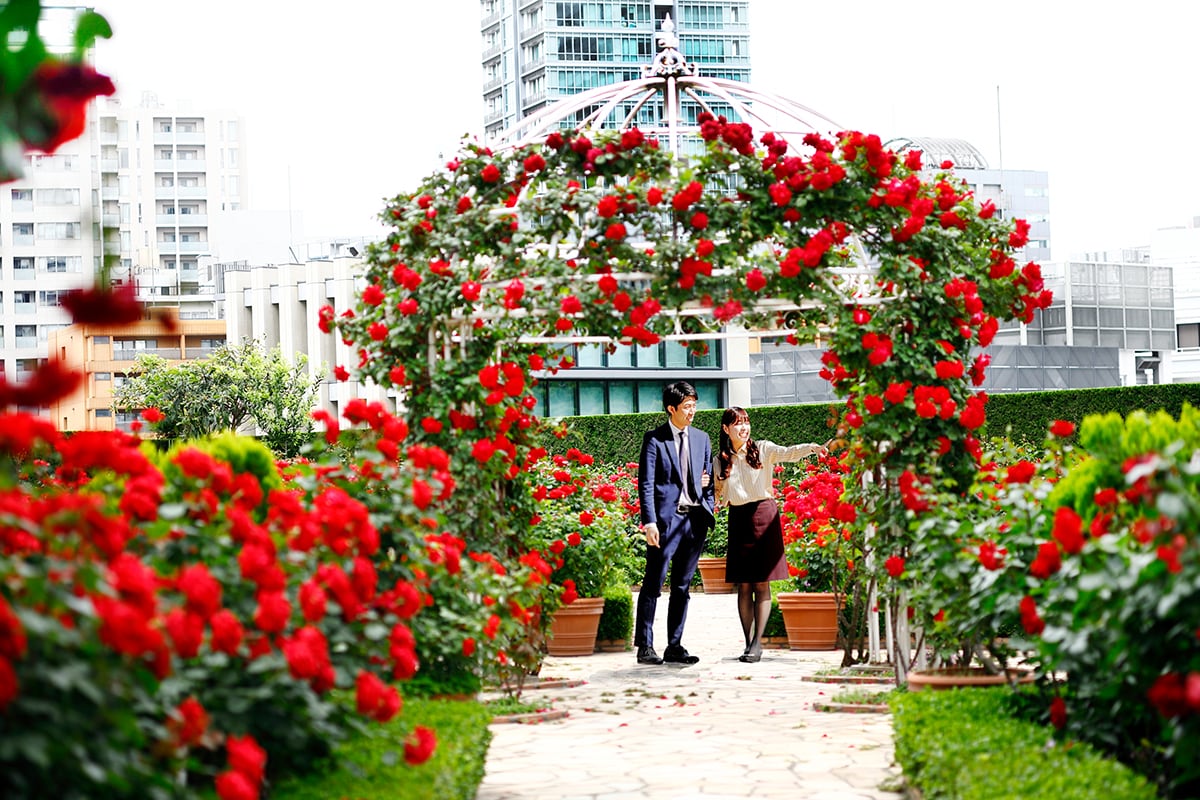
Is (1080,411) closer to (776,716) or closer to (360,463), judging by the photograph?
(776,716)

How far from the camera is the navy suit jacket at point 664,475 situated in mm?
9703

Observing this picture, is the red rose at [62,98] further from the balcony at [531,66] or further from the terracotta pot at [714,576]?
the balcony at [531,66]

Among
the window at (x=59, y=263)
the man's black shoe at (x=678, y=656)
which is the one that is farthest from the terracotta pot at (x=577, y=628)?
the window at (x=59, y=263)

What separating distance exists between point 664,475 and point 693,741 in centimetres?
311

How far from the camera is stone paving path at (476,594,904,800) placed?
571 centimetres

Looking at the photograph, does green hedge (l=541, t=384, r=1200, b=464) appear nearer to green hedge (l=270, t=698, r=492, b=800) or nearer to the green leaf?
green hedge (l=270, t=698, r=492, b=800)

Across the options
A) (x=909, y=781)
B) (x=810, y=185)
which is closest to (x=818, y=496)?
(x=810, y=185)

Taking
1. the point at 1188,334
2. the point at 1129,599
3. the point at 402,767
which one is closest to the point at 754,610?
the point at 402,767

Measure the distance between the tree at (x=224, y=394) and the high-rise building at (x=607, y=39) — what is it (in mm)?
52270

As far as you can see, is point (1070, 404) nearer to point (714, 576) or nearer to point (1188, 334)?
point (714, 576)

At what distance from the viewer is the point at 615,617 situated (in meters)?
10.9

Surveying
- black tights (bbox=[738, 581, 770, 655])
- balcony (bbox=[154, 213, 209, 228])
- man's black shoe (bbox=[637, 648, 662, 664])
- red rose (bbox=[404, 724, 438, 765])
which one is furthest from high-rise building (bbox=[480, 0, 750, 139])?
red rose (bbox=[404, 724, 438, 765])

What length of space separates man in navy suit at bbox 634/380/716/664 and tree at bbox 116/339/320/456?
38246 mm

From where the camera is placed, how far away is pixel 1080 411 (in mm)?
17141
